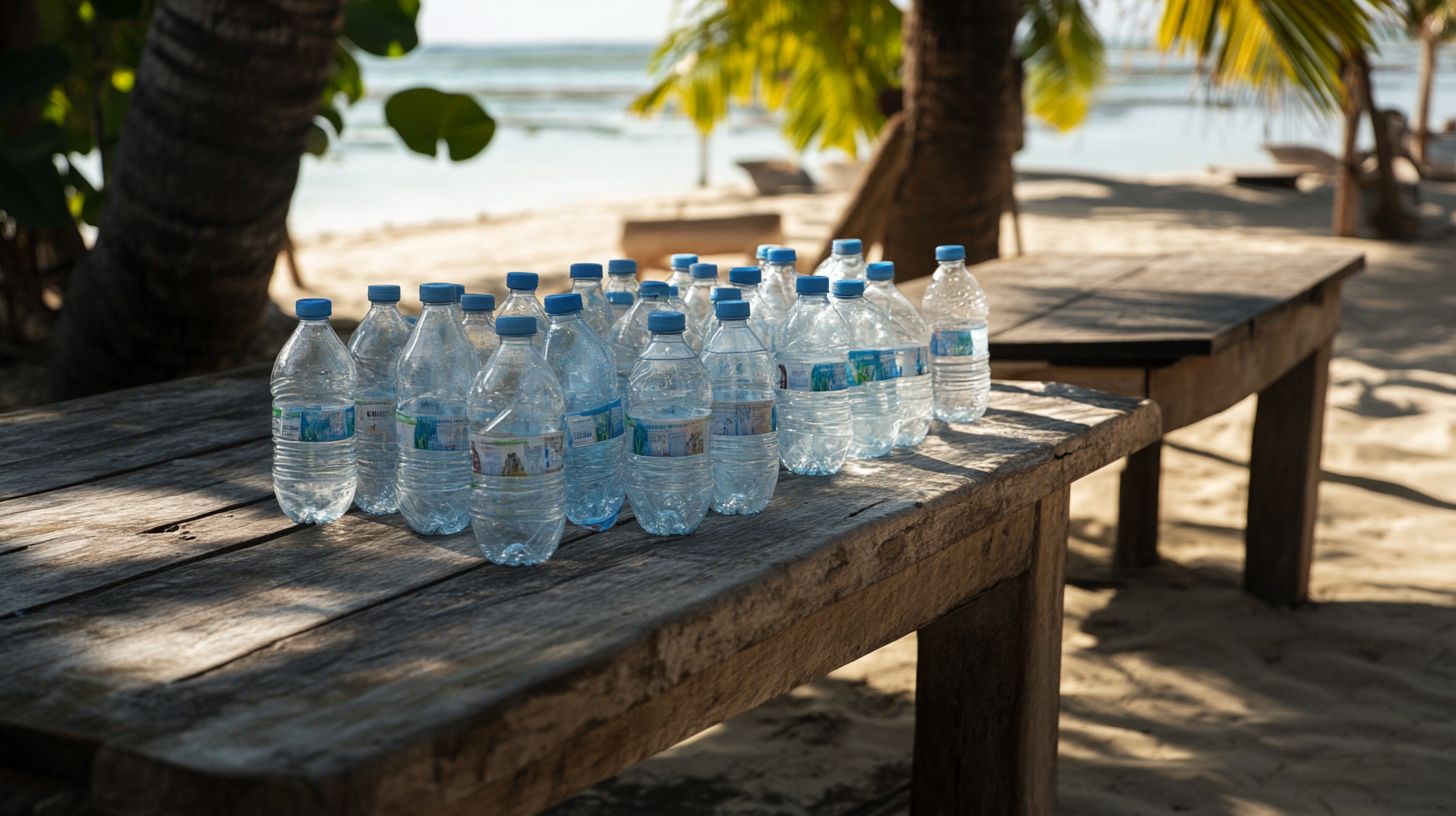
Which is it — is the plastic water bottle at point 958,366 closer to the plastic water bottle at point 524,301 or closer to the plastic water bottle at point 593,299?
the plastic water bottle at point 593,299

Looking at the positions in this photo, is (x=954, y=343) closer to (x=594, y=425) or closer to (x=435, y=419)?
(x=594, y=425)

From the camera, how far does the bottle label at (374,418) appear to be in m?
2.30

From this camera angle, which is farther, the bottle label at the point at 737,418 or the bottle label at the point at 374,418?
the bottle label at the point at 374,418

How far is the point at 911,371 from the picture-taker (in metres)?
2.61

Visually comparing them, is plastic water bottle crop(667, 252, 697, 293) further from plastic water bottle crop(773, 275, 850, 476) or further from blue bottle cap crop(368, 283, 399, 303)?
blue bottle cap crop(368, 283, 399, 303)

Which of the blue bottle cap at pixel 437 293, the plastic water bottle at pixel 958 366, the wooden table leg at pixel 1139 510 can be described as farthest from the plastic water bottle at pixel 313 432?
the wooden table leg at pixel 1139 510

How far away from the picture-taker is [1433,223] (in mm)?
13719

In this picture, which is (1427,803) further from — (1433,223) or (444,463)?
(1433,223)

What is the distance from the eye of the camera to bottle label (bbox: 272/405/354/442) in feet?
7.11

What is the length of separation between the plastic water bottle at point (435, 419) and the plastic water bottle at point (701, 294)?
1.81 feet

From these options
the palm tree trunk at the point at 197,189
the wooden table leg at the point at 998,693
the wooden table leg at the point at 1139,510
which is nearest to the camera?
the wooden table leg at the point at 998,693

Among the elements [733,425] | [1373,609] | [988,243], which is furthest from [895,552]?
[988,243]

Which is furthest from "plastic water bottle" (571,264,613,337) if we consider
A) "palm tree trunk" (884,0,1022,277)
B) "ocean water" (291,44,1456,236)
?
"ocean water" (291,44,1456,236)

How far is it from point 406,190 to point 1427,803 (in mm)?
20998
